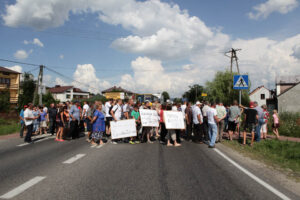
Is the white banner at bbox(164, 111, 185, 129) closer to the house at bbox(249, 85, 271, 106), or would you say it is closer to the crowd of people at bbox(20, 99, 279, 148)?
the crowd of people at bbox(20, 99, 279, 148)

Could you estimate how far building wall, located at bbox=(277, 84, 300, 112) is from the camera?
45219 mm

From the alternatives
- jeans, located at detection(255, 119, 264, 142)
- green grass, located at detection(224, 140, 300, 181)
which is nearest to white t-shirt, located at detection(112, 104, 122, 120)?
green grass, located at detection(224, 140, 300, 181)

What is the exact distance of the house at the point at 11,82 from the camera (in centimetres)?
4709

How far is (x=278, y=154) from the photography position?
8367 millimetres

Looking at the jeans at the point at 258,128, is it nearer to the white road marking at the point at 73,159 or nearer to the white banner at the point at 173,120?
the white banner at the point at 173,120

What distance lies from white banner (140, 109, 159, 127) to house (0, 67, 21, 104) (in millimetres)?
45005

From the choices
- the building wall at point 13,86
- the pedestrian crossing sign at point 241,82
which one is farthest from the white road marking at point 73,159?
the building wall at point 13,86

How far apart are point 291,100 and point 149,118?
149 ft

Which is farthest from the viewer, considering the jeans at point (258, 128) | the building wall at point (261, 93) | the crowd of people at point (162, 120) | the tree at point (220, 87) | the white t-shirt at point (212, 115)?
the building wall at point (261, 93)

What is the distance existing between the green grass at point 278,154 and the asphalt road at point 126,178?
1.46 metres

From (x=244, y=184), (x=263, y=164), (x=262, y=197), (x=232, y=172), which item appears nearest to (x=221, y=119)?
(x=263, y=164)

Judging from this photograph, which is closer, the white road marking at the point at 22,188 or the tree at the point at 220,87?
the white road marking at the point at 22,188


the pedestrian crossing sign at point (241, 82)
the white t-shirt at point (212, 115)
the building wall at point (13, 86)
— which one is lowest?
the white t-shirt at point (212, 115)

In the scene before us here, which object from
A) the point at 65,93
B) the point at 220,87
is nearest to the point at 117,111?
the point at 220,87
